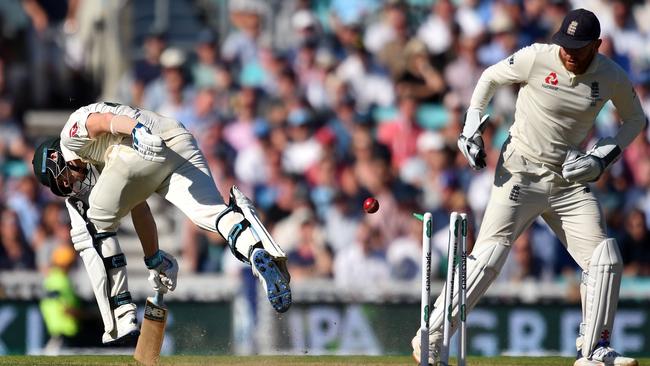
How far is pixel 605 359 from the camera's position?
845 centimetres

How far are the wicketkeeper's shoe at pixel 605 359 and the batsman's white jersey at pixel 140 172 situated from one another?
253 centimetres

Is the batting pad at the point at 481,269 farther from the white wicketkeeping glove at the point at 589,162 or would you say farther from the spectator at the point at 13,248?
the spectator at the point at 13,248

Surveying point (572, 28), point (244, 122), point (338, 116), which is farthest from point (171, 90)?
point (572, 28)

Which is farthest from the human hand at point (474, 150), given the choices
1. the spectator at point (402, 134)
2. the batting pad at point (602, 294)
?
the spectator at point (402, 134)

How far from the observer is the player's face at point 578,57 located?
8352 millimetres

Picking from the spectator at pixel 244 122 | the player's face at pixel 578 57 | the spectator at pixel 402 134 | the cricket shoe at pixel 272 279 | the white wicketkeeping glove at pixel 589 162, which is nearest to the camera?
the cricket shoe at pixel 272 279

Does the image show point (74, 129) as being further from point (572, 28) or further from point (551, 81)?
point (572, 28)

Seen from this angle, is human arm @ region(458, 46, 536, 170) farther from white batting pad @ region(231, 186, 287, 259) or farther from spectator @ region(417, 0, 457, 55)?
spectator @ region(417, 0, 457, 55)

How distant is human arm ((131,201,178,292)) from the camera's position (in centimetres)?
927

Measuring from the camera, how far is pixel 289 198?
14125mm

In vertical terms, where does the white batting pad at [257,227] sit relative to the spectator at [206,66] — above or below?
below

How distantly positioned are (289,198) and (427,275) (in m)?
6.49

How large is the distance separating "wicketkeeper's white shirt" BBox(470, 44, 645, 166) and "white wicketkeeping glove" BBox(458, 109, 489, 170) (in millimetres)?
118

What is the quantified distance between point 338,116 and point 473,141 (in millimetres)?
6651
